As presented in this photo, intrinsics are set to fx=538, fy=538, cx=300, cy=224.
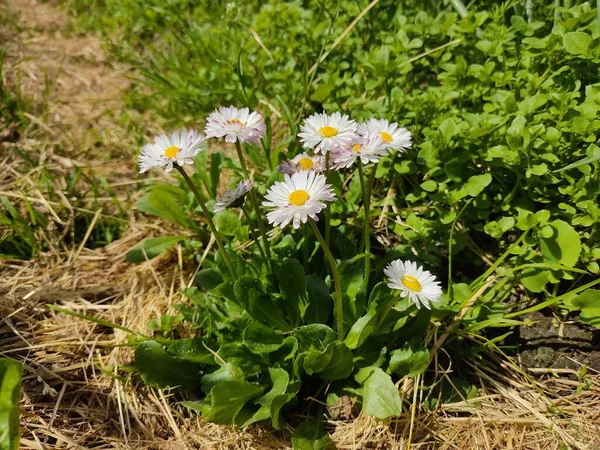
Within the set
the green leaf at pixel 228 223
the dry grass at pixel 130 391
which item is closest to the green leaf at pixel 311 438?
the dry grass at pixel 130 391

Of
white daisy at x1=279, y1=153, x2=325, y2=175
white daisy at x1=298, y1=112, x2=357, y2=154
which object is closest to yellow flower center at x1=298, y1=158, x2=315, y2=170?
white daisy at x1=279, y1=153, x2=325, y2=175

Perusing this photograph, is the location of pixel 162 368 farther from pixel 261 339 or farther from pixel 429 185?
pixel 429 185

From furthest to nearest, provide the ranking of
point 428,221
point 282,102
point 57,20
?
point 57,20 → point 282,102 → point 428,221

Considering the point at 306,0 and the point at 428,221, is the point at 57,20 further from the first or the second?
the point at 428,221

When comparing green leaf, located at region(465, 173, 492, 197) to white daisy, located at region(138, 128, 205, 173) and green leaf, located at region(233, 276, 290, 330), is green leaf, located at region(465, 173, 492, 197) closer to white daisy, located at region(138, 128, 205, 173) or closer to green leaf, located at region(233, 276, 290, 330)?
green leaf, located at region(233, 276, 290, 330)

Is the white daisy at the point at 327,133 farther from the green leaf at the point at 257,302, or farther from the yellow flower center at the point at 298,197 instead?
the green leaf at the point at 257,302

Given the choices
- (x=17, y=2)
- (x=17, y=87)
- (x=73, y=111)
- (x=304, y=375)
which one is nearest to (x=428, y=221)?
(x=304, y=375)

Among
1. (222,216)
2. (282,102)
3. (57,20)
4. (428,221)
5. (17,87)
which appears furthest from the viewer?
(57,20)
